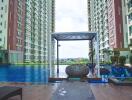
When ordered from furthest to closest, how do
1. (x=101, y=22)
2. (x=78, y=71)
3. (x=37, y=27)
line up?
1. (x=37, y=27)
2. (x=101, y=22)
3. (x=78, y=71)

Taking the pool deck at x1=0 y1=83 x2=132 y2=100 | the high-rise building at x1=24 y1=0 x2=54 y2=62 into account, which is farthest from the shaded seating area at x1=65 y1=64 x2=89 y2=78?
the high-rise building at x1=24 y1=0 x2=54 y2=62

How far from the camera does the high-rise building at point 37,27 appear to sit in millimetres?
68188

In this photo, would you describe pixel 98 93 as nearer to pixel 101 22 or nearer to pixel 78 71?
pixel 78 71

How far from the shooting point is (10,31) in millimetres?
51656

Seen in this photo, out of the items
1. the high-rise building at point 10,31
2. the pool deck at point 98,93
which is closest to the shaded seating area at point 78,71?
the pool deck at point 98,93

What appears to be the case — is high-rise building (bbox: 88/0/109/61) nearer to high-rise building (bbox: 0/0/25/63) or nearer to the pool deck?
high-rise building (bbox: 0/0/25/63)

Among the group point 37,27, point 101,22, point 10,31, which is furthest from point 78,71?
point 37,27

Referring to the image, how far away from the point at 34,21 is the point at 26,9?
28.9 feet

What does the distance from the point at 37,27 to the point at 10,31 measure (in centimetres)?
2756

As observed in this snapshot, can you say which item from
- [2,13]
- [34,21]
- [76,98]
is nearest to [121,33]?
[2,13]

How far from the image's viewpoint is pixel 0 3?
2153 inches

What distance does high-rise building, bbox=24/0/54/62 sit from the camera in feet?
224

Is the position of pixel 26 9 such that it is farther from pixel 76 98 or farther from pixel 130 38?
pixel 76 98

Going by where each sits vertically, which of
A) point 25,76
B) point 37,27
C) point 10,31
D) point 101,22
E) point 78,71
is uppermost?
point 101,22
